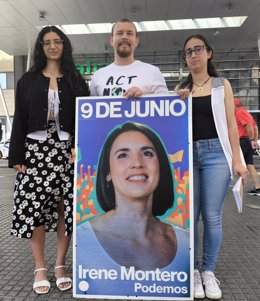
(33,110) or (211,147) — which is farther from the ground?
(33,110)

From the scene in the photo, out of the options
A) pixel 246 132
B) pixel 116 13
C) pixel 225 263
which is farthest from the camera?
pixel 116 13

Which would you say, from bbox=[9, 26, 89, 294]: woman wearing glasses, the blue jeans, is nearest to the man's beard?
bbox=[9, 26, 89, 294]: woman wearing glasses

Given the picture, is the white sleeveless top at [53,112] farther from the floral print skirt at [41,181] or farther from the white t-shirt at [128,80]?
the white t-shirt at [128,80]

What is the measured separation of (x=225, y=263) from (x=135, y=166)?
1580mm

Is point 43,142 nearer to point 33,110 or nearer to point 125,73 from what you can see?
point 33,110

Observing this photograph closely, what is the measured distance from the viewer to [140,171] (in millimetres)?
2693

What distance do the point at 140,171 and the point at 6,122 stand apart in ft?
88.6

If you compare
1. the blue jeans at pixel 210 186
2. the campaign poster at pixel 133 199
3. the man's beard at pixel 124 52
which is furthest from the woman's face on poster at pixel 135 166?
the man's beard at pixel 124 52

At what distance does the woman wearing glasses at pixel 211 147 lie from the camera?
278 cm

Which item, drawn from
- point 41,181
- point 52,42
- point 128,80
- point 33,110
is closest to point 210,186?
point 128,80

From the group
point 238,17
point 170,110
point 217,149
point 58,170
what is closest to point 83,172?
point 58,170

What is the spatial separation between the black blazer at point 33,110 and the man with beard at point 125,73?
206 mm

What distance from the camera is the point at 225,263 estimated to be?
3590 mm

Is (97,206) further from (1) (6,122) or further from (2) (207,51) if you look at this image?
(1) (6,122)
